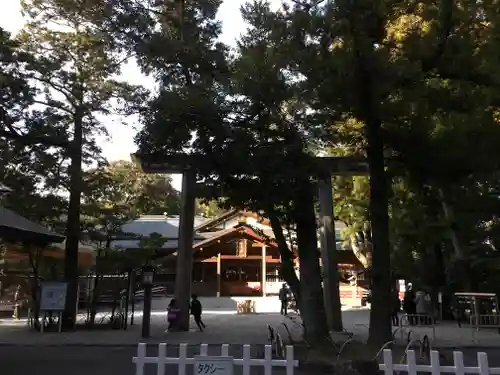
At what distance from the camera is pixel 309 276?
11.2 metres

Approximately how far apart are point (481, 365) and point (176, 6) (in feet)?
41.0

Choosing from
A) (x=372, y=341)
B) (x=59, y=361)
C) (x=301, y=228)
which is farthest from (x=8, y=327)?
(x=372, y=341)

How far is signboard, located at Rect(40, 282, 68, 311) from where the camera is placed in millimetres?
16469

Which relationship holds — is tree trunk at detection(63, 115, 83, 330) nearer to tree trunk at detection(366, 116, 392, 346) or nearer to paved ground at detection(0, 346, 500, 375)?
paved ground at detection(0, 346, 500, 375)

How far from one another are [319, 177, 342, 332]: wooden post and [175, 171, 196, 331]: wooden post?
4791 mm

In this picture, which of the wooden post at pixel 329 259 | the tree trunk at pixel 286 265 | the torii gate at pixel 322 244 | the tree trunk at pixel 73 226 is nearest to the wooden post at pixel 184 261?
the torii gate at pixel 322 244

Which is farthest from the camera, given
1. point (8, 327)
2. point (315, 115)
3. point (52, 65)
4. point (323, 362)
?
point (8, 327)

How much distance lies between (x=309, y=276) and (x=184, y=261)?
7408 mm

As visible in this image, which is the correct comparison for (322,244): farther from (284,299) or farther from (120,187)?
(120,187)

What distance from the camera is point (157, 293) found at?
34188 millimetres

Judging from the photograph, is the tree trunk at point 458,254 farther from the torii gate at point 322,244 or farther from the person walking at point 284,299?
the person walking at point 284,299

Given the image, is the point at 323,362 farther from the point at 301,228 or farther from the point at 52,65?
the point at 52,65

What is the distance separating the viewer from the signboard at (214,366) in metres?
5.36

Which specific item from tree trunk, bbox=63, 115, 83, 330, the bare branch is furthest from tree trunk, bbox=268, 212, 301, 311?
tree trunk, bbox=63, 115, 83, 330
